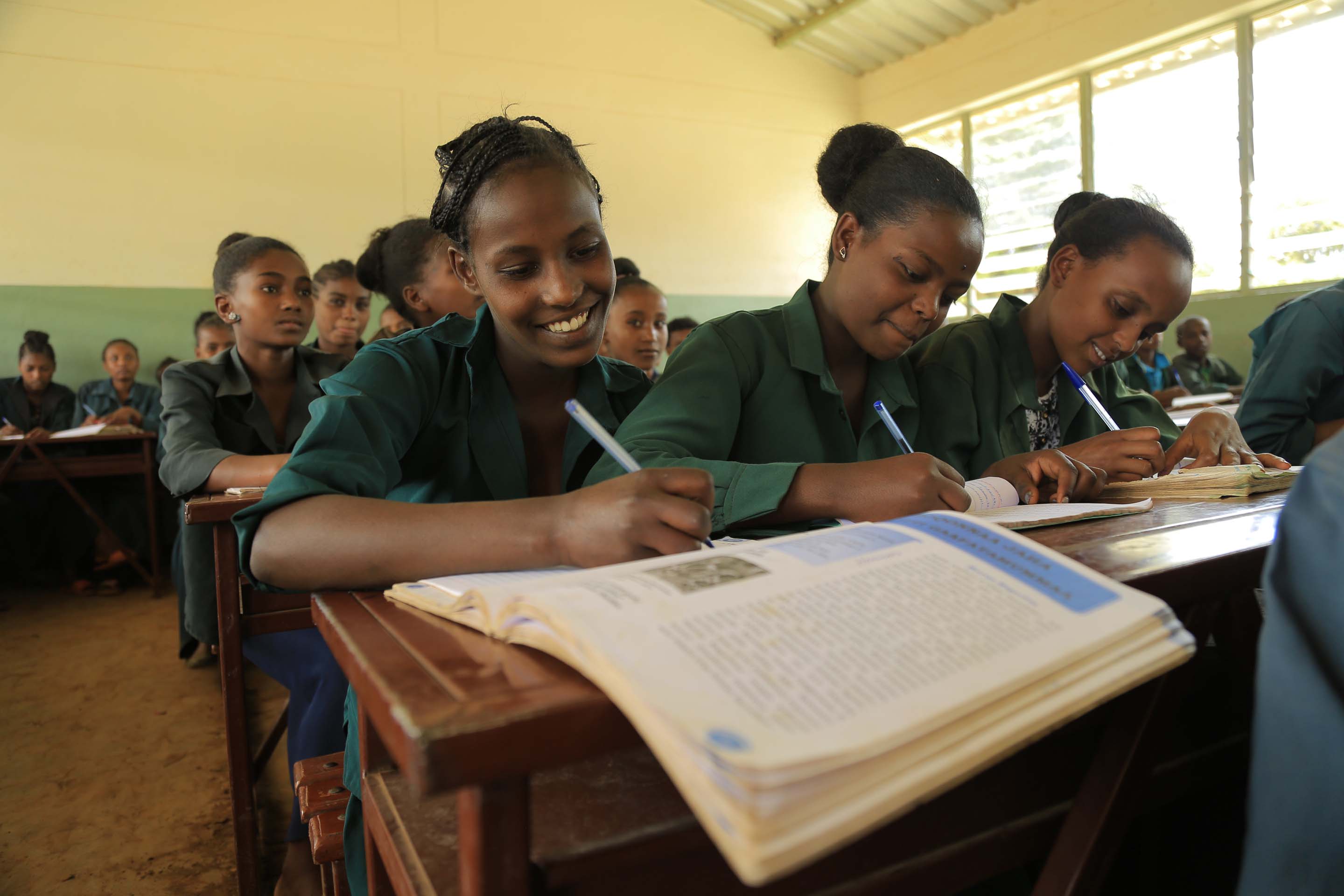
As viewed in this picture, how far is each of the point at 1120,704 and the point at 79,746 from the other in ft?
8.11

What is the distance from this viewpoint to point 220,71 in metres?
5.41

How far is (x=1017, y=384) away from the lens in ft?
4.92

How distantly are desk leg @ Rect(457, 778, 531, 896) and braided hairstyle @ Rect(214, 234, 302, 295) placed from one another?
226 cm

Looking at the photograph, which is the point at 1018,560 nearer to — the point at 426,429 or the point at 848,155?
the point at 426,429

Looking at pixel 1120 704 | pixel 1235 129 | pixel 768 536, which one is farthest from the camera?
pixel 1235 129

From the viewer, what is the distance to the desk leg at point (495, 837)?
1.33ft

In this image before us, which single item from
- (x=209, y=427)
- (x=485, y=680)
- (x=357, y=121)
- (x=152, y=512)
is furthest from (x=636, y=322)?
(x=357, y=121)

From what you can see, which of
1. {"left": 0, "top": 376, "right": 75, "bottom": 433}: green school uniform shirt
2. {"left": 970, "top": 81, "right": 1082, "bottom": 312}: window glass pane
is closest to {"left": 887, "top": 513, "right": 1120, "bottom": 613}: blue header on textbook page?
{"left": 0, "top": 376, "right": 75, "bottom": 433}: green school uniform shirt

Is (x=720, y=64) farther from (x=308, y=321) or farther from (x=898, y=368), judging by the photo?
(x=898, y=368)

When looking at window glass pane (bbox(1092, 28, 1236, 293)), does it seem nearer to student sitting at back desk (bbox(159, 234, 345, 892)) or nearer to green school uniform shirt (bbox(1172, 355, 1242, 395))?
green school uniform shirt (bbox(1172, 355, 1242, 395))

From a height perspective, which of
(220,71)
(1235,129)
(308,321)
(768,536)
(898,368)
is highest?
(220,71)

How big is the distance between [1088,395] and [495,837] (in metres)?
1.36

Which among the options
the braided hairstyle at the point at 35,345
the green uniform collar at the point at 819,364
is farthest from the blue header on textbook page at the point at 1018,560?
the braided hairstyle at the point at 35,345

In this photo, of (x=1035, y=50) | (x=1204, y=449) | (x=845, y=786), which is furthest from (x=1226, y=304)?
(x=845, y=786)
